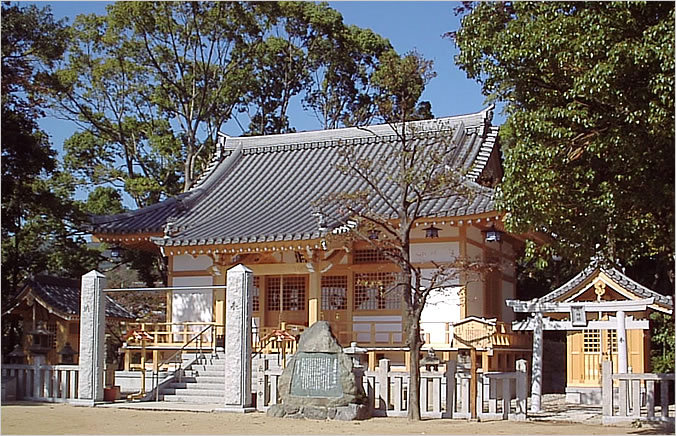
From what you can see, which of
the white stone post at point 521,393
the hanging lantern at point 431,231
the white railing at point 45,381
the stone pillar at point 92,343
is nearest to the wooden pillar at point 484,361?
the hanging lantern at point 431,231

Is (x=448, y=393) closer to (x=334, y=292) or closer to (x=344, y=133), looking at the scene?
(x=334, y=292)

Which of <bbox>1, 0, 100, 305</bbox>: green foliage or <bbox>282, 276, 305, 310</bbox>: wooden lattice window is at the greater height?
<bbox>1, 0, 100, 305</bbox>: green foliage

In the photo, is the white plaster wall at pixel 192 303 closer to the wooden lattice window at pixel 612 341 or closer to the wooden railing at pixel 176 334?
the wooden railing at pixel 176 334

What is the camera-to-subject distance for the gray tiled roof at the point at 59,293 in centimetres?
1906

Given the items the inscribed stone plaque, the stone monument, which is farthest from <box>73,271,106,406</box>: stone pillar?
the inscribed stone plaque

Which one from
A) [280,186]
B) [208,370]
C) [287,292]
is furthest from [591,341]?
[280,186]

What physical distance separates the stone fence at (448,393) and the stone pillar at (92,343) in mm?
5110

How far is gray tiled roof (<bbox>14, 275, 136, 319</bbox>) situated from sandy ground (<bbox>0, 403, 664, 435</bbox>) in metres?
4.80

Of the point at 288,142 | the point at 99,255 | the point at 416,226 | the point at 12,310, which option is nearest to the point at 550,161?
the point at 416,226

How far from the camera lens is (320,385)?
1366cm

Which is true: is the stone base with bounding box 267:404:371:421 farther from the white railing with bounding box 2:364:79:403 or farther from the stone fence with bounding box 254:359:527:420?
the white railing with bounding box 2:364:79:403

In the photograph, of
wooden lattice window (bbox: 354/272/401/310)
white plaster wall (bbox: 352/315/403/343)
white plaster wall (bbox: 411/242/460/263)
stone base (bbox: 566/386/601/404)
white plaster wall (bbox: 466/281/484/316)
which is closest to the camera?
stone base (bbox: 566/386/601/404)

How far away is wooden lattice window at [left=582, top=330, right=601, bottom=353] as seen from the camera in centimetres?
1884

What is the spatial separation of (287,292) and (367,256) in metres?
2.48
